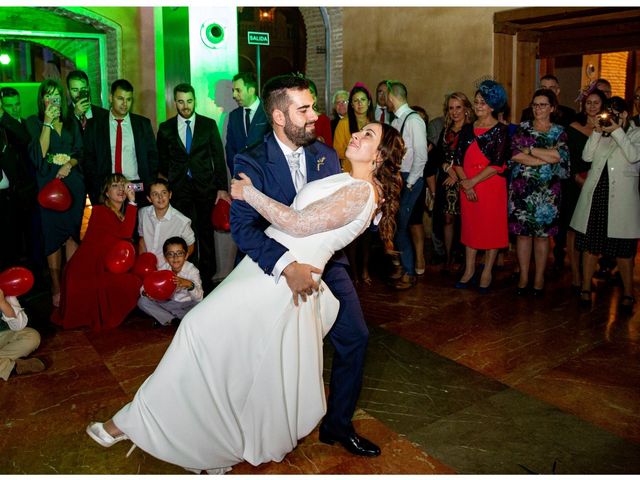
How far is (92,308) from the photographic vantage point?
4680 millimetres

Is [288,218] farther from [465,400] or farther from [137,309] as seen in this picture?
[137,309]

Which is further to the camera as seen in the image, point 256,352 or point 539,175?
point 539,175

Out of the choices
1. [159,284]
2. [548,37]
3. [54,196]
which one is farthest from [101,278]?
[548,37]

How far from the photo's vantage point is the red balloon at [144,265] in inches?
190

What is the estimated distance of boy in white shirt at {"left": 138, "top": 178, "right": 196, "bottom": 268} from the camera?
197 inches

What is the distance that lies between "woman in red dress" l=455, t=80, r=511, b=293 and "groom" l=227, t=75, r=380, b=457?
8.87 ft

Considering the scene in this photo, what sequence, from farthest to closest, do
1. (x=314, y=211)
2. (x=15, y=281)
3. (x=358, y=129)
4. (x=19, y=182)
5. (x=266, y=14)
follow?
(x=266, y=14), (x=358, y=129), (x=19, y=182), (x=15, y=281), (x=314, y=211)

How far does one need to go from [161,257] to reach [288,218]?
2.86 m

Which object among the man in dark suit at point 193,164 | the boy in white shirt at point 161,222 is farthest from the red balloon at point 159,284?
the man in dark suit at point 193,164

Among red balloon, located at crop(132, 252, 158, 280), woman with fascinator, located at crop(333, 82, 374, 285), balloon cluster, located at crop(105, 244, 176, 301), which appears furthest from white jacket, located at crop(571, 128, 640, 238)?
red balloon, located at crop(132, 252, 158, 280)

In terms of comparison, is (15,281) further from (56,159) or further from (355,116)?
(355,116)

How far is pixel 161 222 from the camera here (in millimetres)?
5000

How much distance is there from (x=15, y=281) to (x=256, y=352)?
2000 mm

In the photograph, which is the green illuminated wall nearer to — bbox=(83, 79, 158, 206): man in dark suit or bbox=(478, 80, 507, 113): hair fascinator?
bbox=(83, 79, 158, 206): man in dark suit
